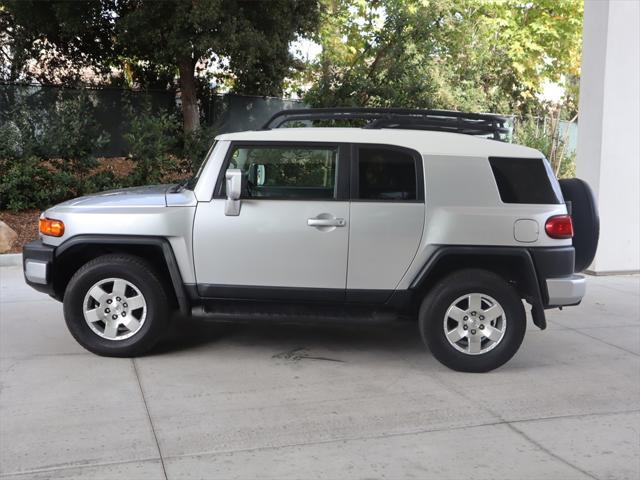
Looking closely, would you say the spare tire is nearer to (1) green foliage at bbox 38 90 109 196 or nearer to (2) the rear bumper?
(2) the rear bumper

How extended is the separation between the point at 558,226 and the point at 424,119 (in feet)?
4.58

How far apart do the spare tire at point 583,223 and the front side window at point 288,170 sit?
203 centimetres

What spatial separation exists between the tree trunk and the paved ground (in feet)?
32.3

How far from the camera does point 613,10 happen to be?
944cm

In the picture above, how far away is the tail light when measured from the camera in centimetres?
554

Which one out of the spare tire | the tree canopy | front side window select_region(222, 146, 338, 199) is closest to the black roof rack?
front side window select_region(222, 146, 338, 199)

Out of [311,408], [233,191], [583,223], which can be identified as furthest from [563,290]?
[233,191]

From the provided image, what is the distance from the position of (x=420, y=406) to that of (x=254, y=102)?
1294 centimetres

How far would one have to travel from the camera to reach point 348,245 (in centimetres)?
559

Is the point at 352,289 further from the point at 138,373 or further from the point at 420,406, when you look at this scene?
the point at 138,373

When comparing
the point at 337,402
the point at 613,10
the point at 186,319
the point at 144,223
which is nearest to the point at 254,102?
the point at 613,10

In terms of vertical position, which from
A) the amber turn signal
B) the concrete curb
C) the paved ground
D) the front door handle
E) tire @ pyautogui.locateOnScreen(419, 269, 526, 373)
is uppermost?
the front door handle

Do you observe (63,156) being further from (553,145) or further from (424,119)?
(553,145)

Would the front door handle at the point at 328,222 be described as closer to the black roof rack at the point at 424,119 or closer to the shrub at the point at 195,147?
the black roof rack at the point at 424,119
